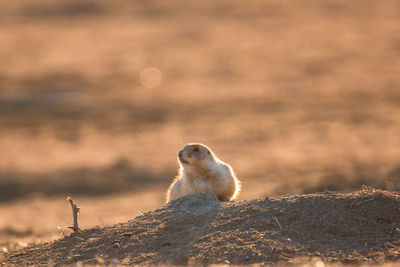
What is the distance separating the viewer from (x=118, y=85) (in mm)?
44719

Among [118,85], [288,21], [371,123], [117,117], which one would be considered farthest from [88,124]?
[288,21]

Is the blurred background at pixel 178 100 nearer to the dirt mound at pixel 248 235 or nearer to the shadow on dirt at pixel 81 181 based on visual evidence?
the shadow on dirt at pixel 81 181

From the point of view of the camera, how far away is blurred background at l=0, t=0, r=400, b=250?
23516 millimetres

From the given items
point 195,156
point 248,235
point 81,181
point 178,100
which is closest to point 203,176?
point 195,156

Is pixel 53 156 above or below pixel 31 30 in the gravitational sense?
below

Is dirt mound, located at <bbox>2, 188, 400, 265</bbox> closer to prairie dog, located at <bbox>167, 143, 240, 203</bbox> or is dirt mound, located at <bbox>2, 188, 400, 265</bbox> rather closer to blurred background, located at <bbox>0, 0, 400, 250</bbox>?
prairie dog, located at <bbox>167, 143, 240, 203</bbox>

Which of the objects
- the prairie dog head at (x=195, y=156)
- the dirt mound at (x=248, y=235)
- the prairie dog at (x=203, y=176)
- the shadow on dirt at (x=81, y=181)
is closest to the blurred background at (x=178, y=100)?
the shadow on dirt at (x=81, y=181)

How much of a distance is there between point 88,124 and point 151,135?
4.47 meters

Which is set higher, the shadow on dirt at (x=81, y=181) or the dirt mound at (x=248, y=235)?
the shadow on dirt at (x=81, y=181)

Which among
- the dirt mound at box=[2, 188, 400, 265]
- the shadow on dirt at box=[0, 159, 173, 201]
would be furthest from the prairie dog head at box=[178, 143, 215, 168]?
the shadow on dirt at box=[0, 159, 173, 201]

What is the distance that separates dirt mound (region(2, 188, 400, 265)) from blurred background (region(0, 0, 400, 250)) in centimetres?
279

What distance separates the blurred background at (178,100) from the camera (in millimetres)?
23516

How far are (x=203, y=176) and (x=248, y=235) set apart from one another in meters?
2.90

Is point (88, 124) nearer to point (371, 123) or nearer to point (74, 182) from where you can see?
point (74, 182)
